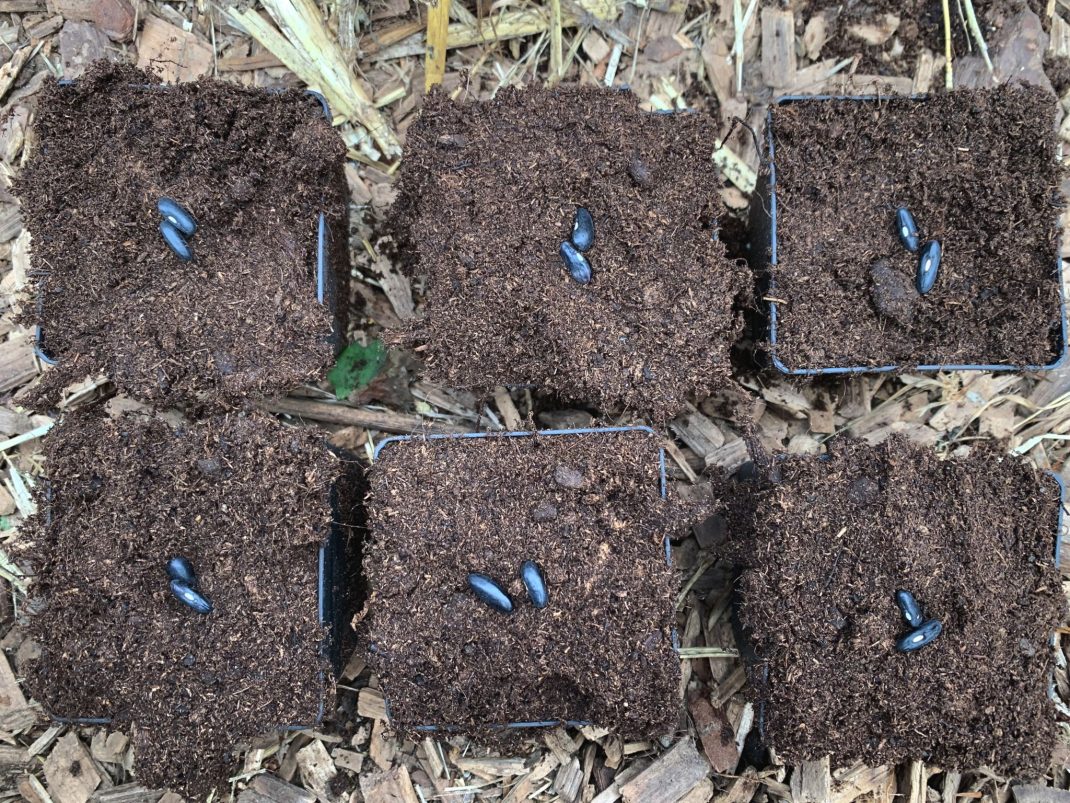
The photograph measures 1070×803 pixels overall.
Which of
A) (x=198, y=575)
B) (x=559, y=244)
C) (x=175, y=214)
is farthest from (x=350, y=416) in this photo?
(x=559, y=244)

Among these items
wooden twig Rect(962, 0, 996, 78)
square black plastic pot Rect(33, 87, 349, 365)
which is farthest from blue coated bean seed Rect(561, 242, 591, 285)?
wooden twig Rect(962, 0, 996, 78)

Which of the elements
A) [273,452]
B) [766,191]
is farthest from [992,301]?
[273,452]

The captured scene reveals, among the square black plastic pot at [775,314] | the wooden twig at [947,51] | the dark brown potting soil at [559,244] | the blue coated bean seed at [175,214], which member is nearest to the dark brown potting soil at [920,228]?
the square black plastic pot at [775,314]

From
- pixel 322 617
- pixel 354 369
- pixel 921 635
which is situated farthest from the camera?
pixel 354 369

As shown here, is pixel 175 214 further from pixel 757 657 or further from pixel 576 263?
pixel 757 657

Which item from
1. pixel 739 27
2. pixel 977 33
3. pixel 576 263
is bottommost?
pixel 576 263

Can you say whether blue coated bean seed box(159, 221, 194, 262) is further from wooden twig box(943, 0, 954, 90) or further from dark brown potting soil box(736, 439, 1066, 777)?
wooden twig box(943, 0, 954, 90)
